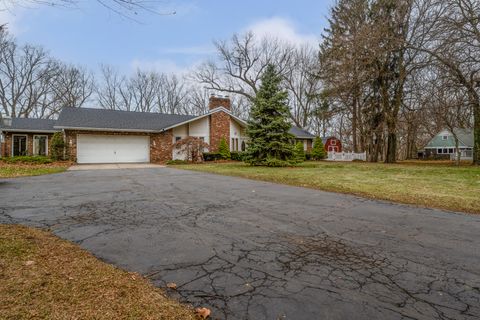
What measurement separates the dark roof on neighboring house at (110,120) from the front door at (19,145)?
14.7 feet

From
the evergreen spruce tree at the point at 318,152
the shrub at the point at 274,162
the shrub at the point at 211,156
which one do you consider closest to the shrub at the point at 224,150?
the shrub at the point at 211,156

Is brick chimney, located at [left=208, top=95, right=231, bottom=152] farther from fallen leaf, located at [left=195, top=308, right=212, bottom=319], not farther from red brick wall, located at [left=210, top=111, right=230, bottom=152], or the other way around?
fallen leaf, located at [left=195, top=308, right=212, bottom=319]

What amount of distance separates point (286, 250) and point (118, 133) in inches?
847

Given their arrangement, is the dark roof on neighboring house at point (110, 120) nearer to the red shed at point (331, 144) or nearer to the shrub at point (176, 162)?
the shrub at point (176, 162)

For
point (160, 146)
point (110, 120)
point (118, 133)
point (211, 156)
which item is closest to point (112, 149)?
point (118, 133)

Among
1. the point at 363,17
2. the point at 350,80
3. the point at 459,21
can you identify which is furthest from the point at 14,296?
the point at 363,17

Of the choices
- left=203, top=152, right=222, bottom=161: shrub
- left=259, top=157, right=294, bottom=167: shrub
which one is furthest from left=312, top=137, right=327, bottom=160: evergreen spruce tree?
left=259, top=157, right=294, bottom=167: shrub

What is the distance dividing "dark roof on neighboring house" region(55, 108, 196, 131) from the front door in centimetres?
449

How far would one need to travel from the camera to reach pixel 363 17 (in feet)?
79.4

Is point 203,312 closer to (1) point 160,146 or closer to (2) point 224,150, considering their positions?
(2) point 224,150

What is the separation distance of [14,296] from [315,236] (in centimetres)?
356

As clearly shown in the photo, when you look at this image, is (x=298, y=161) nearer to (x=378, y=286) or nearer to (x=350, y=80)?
(x=350, y=80)

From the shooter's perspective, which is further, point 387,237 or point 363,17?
point 363,17

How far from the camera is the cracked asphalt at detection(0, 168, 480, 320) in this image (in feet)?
8.20
